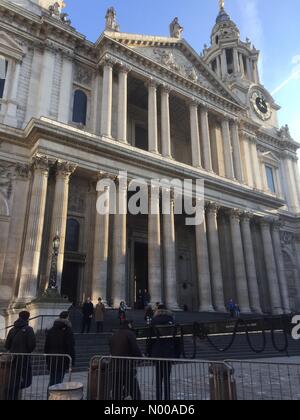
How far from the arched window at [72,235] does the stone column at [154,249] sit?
4.33 m

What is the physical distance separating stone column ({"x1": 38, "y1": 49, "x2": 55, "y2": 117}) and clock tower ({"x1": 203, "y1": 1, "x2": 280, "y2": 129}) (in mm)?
21163

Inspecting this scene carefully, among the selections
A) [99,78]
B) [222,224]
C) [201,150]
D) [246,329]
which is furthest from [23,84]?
[246,329]

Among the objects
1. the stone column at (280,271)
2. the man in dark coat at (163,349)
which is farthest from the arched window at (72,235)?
the stone column at (280,271)

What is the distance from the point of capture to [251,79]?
140ft

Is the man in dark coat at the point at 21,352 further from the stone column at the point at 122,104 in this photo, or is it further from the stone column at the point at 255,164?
the stone column at the point at 255,164

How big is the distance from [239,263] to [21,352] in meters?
20.4

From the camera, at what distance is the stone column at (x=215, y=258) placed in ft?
75.6

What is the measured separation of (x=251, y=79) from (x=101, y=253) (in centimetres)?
3327

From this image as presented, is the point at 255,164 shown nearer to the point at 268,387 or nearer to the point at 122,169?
the point at 122,169

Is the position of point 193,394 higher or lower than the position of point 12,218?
lower

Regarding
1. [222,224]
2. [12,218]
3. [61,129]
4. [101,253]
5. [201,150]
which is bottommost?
[101,253]

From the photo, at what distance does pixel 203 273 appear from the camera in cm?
2284

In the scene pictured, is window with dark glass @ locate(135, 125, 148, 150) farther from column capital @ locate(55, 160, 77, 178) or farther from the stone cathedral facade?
column capital @ locate(55, 160, 77, 178)
